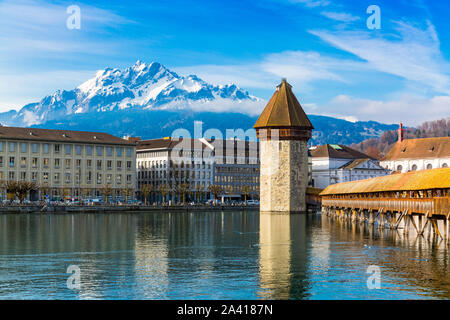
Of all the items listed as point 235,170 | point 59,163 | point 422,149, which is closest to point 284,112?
point 59,163

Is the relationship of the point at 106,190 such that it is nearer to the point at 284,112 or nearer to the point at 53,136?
the point at 53,136

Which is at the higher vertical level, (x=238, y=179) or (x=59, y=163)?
(x=59, y=163)

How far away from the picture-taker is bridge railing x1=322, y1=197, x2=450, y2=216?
1379 inches

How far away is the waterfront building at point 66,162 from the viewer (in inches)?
4124

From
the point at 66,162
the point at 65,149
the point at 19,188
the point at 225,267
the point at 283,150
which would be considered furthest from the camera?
the point at 65,149

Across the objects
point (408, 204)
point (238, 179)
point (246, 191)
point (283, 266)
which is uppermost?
point (238, 179)

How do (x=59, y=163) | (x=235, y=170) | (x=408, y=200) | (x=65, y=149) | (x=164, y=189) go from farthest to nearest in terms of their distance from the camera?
(x=235, y=170) → (x=164, y=189) → (x=65, y=149) → (x=59, y=163) → (x=408, y=200)

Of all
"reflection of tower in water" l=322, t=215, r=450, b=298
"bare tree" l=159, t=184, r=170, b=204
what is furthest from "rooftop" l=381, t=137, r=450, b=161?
"reflection of tower in water" l=322, t=215, r=450, b=298

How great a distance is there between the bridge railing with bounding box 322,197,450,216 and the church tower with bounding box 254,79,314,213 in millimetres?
21018

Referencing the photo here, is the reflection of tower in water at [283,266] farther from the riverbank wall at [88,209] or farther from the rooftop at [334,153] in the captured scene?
the rooftop at [334,153]

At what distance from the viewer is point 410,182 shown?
43562 mm

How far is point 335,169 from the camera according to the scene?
139125 millimetres

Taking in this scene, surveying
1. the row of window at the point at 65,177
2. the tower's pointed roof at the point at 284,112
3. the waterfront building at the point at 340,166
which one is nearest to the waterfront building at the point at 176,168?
the row of window at the point at 65,177
